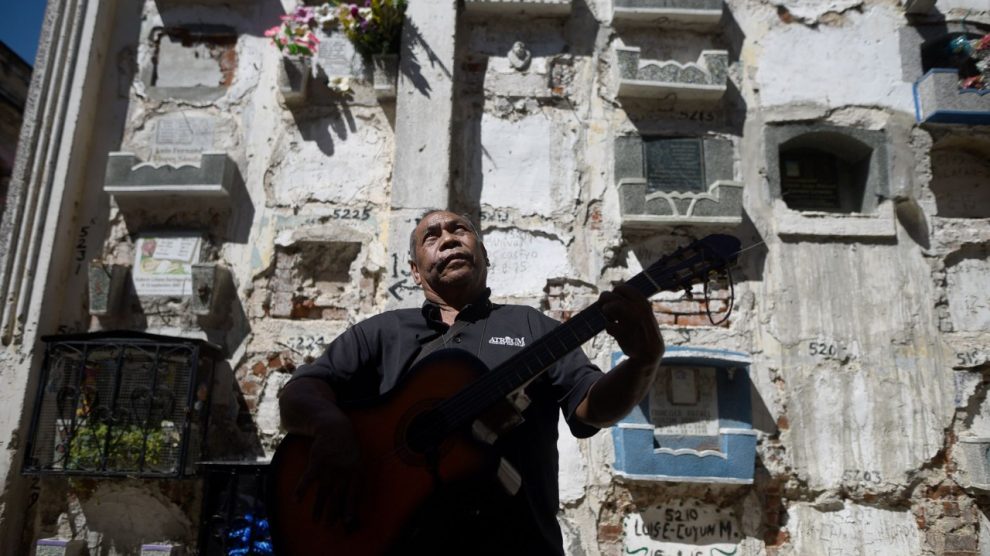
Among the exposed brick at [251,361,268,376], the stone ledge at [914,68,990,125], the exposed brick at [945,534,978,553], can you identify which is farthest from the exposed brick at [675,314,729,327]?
the exposed brick at [251,361,268,376]

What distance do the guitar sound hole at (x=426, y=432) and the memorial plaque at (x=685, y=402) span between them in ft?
10.2

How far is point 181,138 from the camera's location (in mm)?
5297

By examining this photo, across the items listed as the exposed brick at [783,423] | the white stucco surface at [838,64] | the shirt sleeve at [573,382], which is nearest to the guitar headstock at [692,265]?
the shirt sleeve at [573,382]

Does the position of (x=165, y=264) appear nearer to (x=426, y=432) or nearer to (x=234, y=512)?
(x=234, y=512)

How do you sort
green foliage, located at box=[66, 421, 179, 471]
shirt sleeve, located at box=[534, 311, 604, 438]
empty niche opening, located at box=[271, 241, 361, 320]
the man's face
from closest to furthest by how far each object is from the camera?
shirt sleeve, located at box=[534, 311, 604, 438], the man's face, green foliage, located at box=[66, 421, 179, 471], empty niche opening, located at box=[271, 241, 361, 320]

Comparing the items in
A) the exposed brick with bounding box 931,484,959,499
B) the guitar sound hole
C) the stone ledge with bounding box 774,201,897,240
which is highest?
the stone ledge with bounding box 774,201,897,240

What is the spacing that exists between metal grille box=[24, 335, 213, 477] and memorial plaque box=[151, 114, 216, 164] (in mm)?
1621

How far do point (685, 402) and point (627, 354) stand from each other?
3.07 meters

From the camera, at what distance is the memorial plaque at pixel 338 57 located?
17.7ft

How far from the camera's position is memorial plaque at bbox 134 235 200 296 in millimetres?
4973

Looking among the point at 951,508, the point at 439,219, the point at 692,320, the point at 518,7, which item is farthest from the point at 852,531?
the point at 518,7

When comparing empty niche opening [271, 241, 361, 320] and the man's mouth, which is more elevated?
empty niche opening [271, 241, 361, 320]

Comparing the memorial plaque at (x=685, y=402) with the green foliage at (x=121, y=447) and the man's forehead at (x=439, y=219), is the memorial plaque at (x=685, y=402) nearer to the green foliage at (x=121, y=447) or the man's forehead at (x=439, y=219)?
the man's forehead at (x=439, y=219)

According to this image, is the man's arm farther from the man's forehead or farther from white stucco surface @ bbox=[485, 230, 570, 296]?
white stucco surface @ bbox=[485, 230, 570, 296]
